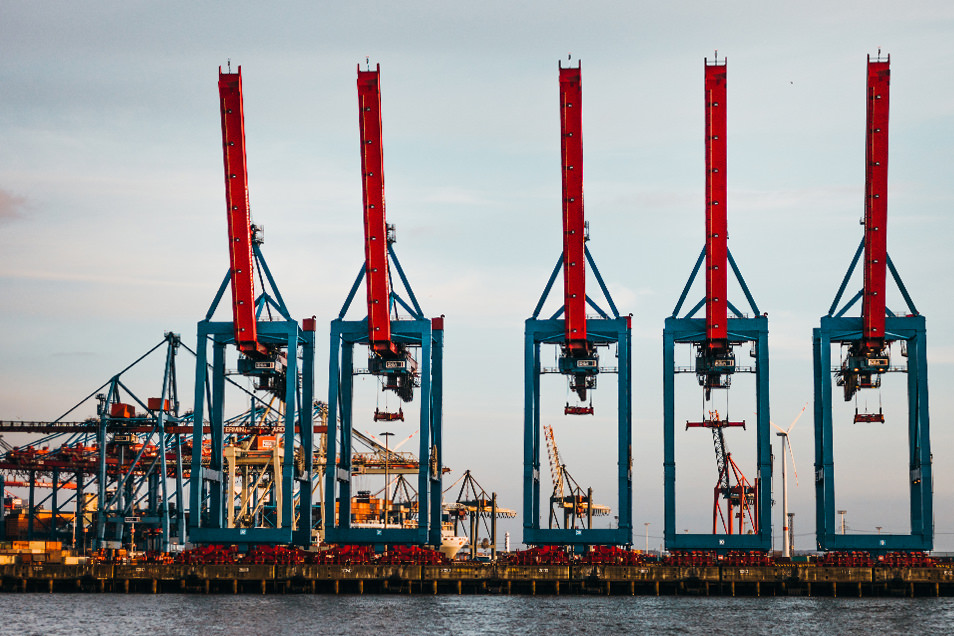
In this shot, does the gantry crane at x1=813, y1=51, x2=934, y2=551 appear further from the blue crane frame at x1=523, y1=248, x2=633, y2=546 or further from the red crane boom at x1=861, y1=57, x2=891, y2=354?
the blue crane frame at x1=523, y1=248, x2=633, y2=546

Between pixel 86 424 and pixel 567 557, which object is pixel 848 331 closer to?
pixel 567 557

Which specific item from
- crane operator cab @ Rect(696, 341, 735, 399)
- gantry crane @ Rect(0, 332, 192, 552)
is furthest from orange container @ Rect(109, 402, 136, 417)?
crane operator cab @ Rect(696, 341, 735, 399)

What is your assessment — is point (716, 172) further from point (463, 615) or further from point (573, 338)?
point (463, 615)

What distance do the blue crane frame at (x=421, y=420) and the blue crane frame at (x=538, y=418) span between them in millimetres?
7428

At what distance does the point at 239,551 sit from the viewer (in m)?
95.6

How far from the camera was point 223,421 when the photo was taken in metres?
97.2

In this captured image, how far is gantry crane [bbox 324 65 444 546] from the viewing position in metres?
95.1

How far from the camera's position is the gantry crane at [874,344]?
302ft

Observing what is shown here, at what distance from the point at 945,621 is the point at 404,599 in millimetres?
34656

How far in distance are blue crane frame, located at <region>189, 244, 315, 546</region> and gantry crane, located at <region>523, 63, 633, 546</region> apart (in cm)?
1712

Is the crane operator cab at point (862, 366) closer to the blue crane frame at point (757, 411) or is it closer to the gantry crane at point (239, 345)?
the blue crane frame at point (757, 411)

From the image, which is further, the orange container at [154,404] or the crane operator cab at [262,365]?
the orange container at [154,404]

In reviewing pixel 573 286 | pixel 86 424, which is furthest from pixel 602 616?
pixel 86 424

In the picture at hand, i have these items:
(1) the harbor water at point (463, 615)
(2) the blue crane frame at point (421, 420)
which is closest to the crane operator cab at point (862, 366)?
(1) the harbor water at point (463, 615)
